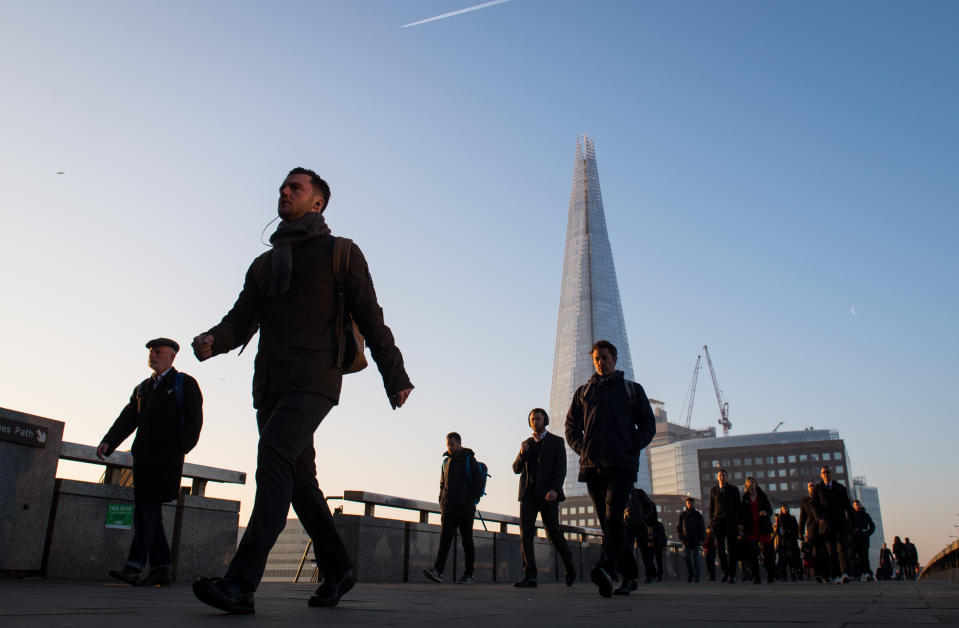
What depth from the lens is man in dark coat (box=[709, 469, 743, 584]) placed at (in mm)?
15625

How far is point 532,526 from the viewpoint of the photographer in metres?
9.76

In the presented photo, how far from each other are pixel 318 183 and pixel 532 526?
6208 millimetres

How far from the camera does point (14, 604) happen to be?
3.71 meters

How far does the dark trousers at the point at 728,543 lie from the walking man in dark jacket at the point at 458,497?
6.54m

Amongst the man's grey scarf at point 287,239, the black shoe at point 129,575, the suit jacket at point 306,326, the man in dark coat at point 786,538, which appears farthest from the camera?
the man in dark coat at point 786,538

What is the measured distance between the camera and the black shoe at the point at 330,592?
432 cm

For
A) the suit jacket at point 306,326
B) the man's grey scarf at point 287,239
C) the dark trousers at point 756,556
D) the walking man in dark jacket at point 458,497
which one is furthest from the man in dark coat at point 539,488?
the dark trousers at point 756,556

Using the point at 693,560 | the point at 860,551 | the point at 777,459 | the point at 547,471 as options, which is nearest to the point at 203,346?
the point at 547,471

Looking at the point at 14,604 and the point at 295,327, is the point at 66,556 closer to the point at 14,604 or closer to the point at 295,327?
the point at 14,604

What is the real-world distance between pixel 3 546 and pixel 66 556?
80 centimetres

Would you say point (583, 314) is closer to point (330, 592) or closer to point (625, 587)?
point (625, 587)

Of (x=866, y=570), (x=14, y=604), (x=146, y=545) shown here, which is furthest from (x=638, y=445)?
(x=866, y=570)

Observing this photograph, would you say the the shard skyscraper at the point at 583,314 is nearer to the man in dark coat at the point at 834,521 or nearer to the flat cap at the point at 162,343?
the man in dark coat at the point at 834,521

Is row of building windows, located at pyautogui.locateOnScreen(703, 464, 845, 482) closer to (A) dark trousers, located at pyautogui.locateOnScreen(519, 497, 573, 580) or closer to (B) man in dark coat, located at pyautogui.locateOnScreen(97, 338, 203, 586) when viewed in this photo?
(A) dark trousers, located at pyautogui.locateOnScreen(519, 497, 573, 580)
